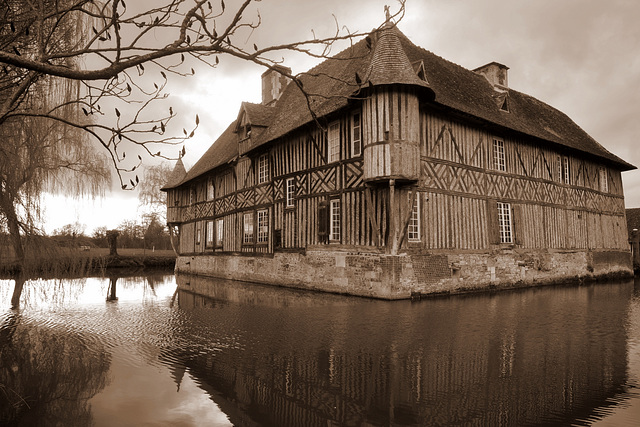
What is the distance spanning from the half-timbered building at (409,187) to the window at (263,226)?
8 cm

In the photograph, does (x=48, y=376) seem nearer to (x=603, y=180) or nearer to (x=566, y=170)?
(x=566, y=170)

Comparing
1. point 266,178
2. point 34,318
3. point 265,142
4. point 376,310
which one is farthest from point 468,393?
point 266,178

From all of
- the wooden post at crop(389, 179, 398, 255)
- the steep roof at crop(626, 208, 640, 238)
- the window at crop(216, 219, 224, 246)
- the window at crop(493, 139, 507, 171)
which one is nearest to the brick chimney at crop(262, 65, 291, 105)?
the window at crop(216, 219, 224, 246)

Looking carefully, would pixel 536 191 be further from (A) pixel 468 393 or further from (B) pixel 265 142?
(A) pixel 468 393

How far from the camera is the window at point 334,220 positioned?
1274 centimetres

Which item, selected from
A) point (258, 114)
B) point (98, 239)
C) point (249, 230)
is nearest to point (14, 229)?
point (98, 239)

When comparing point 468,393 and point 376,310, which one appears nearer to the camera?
point 468,393

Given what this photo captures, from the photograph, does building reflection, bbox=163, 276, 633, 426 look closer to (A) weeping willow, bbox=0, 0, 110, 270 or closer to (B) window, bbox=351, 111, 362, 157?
(A) weeping willow, bbox=0, 0, 110, 270

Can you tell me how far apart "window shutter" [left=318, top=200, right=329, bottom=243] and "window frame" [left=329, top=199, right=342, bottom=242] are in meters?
0.16

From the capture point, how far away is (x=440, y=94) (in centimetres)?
1245

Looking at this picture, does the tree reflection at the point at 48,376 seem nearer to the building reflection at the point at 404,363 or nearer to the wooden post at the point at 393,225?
the building reflection at the point at 404,363

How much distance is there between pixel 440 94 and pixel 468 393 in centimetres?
1014

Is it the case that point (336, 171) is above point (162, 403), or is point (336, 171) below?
above

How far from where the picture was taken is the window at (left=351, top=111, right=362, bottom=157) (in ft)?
39.6
